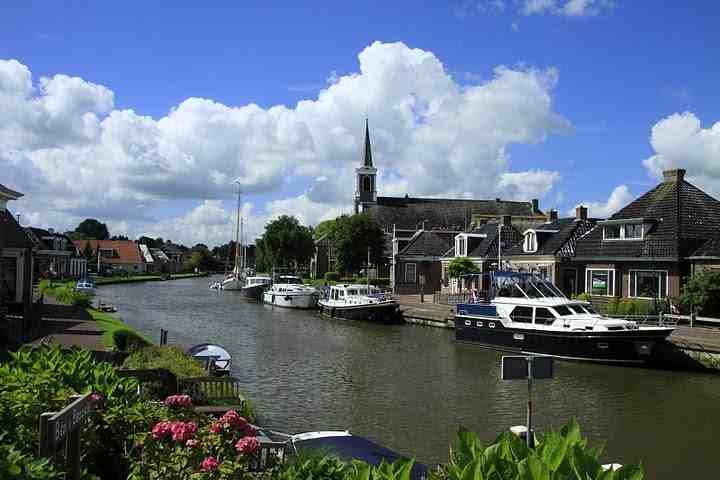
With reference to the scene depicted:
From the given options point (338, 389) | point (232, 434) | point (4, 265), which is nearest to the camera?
point (232, 434)

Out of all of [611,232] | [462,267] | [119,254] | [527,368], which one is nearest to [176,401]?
[527,368]

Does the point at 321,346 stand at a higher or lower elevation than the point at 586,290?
lower

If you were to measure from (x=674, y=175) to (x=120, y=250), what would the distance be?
117853 millimetres

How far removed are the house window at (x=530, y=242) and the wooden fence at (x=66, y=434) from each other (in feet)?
145

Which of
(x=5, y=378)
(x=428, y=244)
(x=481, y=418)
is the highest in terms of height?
(x=428, y=244)

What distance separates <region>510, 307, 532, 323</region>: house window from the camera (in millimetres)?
31484

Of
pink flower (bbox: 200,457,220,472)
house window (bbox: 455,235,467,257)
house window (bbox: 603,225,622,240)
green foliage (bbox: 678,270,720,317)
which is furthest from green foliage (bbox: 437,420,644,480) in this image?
house window (bbox: 455,235,467,257)

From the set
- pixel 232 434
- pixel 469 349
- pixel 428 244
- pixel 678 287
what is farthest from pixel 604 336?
pixel 428 244

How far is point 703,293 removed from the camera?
31875mm

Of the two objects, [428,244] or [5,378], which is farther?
[428,244]

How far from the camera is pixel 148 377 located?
13578 millimetres

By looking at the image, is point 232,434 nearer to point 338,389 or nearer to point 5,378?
point 5,378

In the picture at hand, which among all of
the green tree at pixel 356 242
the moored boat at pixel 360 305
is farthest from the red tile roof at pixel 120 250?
the moored boat at pixel 360 305

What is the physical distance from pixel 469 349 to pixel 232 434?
90.2 feet
